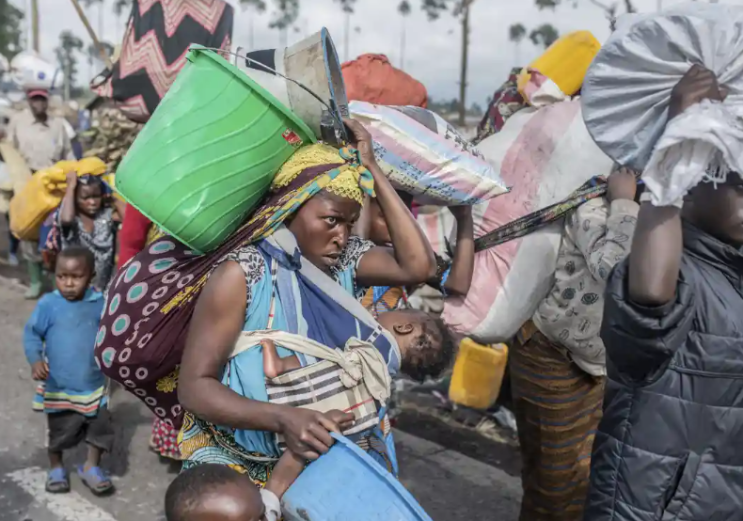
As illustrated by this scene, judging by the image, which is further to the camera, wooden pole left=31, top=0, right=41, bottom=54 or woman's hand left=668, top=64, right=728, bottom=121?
wooden pole left=31, top=0, right=41, bottom=54

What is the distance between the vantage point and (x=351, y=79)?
2.98 meters

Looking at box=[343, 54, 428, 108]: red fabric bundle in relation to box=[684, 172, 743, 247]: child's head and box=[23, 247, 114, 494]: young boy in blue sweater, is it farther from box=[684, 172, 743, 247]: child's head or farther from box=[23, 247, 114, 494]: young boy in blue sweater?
box=[23, 247, 114, 494]: young boy in blue sweater

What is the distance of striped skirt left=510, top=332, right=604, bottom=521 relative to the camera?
9.75 ft

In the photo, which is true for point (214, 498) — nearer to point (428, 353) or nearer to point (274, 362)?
point (274, 362)

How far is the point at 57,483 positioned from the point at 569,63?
124 inches

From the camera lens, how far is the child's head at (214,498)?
5.88 ft

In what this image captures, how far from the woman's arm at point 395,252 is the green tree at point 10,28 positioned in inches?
1815

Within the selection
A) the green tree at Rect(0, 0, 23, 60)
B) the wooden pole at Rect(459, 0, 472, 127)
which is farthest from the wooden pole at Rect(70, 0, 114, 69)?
the green tree at Rect(0, 0, 23, 60)

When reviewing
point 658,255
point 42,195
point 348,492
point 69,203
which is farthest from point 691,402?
point 42,195

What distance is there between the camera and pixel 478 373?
4.30m

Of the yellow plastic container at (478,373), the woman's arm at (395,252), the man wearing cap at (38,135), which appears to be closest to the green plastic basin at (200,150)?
the woman's arm at (395,252)

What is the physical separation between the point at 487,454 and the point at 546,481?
5.17ft

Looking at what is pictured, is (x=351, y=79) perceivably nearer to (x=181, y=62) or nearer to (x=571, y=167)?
(x=181, y=62)

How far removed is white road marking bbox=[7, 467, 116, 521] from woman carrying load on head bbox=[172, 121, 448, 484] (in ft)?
5.97
